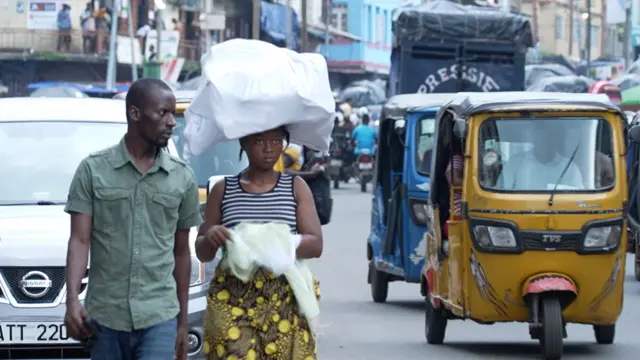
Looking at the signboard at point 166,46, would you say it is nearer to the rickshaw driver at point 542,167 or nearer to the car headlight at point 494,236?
the rickshaw driver at point 542,167

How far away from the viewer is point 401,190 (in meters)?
14.9

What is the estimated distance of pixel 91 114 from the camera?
983 cm

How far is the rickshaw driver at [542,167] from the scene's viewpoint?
446 inches

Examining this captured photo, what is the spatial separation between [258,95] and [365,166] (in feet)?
104

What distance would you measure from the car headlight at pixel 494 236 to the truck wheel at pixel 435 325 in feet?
3.22

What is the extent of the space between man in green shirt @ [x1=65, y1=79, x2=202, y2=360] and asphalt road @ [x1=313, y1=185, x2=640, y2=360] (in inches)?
219

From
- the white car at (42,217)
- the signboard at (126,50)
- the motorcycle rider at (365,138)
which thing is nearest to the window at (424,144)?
the white car at (42,217)

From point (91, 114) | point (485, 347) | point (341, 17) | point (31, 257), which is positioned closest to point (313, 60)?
point (31, 257)

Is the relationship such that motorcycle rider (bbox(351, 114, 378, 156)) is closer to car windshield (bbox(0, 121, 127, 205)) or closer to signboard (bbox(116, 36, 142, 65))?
signboard (bbox(116, 36, 142, 65))

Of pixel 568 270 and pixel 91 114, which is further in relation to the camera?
pixel 568 270

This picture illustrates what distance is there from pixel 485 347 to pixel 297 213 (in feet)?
20.0

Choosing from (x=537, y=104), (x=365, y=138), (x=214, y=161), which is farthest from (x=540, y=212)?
(x=365, y=138)

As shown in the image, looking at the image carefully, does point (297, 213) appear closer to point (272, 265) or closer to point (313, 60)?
point (272, 265)

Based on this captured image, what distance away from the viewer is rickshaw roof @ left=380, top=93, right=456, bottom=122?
1551 cm
